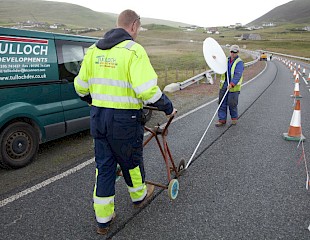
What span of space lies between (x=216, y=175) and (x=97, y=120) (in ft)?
7.39

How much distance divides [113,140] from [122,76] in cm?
62

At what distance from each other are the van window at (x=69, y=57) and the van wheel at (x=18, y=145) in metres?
1.16

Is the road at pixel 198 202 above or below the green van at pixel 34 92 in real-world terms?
below

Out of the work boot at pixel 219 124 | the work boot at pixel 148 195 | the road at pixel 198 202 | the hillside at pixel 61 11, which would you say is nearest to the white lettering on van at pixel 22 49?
the road at pixel 198 202

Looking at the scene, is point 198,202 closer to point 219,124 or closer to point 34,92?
point 34,92

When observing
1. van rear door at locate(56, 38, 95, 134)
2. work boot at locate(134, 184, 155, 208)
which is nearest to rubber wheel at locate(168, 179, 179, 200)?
work boot at locate(134, 184, 155, 208)

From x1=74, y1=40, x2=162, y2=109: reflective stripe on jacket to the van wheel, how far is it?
7.10 ft

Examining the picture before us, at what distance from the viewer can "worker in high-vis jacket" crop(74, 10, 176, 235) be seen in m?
2.65

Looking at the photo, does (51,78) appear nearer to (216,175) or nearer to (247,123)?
(216,175)

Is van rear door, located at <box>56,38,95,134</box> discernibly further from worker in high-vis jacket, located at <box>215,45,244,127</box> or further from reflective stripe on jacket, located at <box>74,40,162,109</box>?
worker in high-vis jacket, located at <box>215,45,244,127</box>

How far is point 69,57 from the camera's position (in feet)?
17.2

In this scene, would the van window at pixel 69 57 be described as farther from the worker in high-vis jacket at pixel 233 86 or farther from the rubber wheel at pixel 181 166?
the worker in high-vis jacket at pixel 233 86

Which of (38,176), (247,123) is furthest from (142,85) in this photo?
(247,123)

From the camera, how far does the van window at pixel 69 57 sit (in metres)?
5.05
